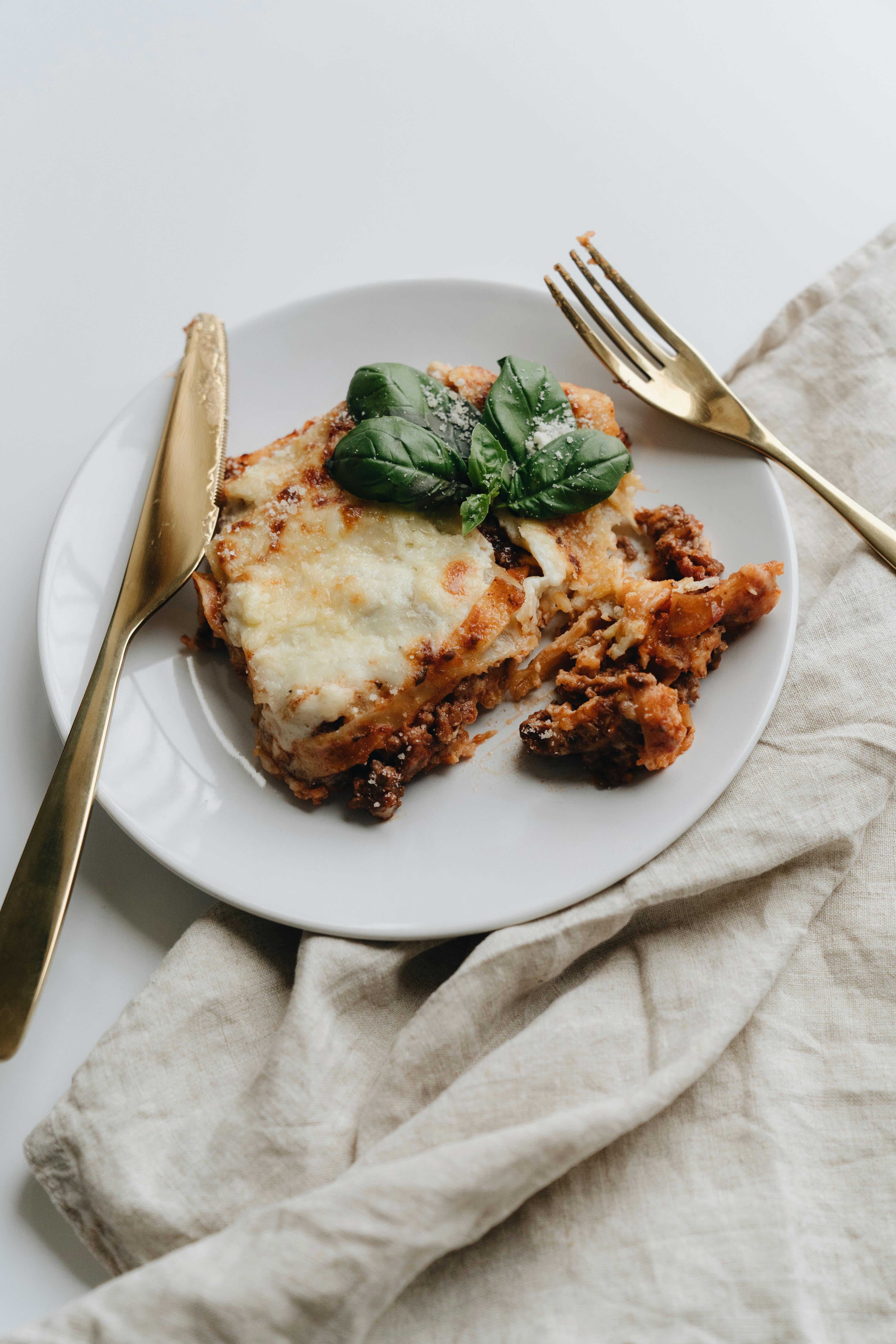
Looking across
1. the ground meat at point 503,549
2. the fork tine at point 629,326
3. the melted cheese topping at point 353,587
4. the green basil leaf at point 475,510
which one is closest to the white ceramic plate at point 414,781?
the fork tine at point 629,326

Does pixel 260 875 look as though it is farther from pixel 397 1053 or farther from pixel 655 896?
pixel 655 896

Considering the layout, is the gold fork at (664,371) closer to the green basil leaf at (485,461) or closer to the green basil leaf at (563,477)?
the green basil leaf at (563,477)

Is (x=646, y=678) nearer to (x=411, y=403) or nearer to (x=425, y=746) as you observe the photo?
(x=425, y=746)

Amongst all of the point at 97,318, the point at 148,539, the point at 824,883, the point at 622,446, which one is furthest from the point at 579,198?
the point at 824,883

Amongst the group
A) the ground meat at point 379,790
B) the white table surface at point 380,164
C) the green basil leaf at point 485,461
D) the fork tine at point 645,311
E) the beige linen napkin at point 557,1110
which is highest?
the white table surface at point 380,164

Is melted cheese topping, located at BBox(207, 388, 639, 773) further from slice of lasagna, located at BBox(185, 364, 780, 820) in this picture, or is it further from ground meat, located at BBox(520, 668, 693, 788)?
ground meat, located at BBox(520, 668, 693, 788)

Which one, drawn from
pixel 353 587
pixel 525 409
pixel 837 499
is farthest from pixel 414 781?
pixel 837 499
